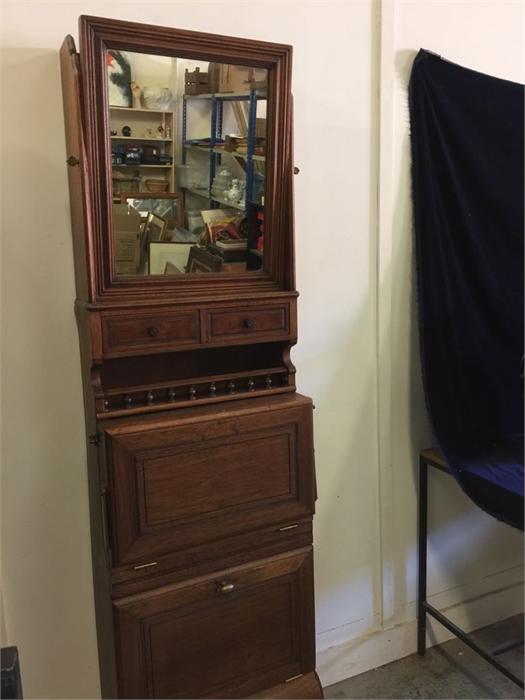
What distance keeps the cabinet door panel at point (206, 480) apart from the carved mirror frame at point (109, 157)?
0.28 m

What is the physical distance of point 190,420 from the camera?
1253 mm

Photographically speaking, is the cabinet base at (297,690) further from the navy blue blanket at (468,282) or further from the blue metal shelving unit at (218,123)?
the blue metal shelving unit at (218,123)

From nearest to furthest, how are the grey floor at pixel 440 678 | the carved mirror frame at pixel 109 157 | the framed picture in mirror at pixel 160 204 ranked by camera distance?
the carved mirror frame at pixel 109 157, the framed picture in mirror at pixel 160 204, the grey floor at pixel 440 678

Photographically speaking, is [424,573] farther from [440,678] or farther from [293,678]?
[293,678]

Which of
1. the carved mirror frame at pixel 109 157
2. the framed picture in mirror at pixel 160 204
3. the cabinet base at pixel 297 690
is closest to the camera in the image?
the carved mirror frame at pixel 109 157

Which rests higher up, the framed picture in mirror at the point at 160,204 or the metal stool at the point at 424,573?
the framed picture in mirror at the point at 160,204

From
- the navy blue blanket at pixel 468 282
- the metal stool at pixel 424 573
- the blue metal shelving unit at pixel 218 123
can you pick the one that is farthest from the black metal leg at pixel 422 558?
the blue metal shelving unit at pixel 218 123

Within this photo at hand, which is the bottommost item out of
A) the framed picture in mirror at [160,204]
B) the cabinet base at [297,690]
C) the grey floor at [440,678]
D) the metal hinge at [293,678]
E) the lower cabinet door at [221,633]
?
the grey floor at [440,678]

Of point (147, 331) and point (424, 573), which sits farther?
point (424, 573)

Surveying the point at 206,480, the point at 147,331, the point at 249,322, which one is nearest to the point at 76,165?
the point at 147,331

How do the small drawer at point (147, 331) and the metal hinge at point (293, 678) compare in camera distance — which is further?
the metal hinge at point (293, 678)

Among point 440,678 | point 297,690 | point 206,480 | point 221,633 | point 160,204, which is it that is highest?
point 160,204

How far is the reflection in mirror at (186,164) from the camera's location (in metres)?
1.26

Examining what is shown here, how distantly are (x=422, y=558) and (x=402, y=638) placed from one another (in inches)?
10.0
